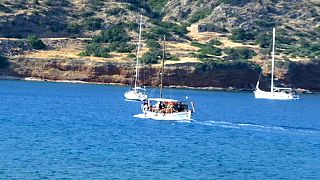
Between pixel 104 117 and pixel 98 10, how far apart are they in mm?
66746

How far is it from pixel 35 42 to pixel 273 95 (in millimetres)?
28791

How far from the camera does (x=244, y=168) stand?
4131 centimetres

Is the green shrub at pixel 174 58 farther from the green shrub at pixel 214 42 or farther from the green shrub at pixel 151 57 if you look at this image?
the green shrub at pixel 214 42

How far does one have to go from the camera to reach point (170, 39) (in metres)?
119

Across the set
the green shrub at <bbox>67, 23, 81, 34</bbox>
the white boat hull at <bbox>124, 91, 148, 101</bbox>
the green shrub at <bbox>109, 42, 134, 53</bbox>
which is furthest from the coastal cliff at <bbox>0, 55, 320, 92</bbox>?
the white boat hull at <bbox>124, 91, 148, 101</bbox>

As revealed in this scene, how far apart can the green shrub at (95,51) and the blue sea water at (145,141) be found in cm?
2543

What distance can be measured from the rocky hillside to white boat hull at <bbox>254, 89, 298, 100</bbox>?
9059 millimetres

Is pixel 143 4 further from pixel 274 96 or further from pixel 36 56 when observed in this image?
pixel 274 96

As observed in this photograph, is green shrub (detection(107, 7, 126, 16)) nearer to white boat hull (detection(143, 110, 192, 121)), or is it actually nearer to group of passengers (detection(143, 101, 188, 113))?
group of passengers (detection(143, 101, 188, 113))

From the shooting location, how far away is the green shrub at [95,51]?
108m

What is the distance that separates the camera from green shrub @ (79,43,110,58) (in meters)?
108

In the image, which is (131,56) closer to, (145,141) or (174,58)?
(174,58)

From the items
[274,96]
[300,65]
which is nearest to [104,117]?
[274,96]

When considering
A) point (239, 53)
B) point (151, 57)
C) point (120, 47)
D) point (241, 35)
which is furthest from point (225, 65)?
point (241, 35)
